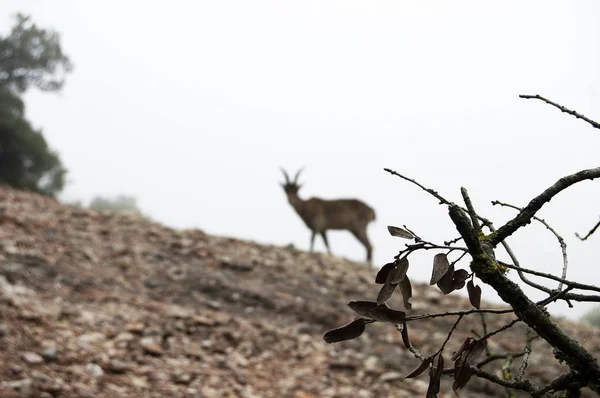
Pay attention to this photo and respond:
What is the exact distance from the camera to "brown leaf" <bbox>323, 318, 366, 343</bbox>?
81 centimetres

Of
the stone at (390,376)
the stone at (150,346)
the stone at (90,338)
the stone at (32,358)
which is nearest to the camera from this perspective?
the stone at (32,358)

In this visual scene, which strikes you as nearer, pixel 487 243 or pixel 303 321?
pixel 487 243

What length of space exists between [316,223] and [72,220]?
13.4 ft

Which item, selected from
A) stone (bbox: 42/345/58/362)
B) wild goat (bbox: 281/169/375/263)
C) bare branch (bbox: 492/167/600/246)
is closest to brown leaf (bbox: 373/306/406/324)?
bare branch (bbox: 492/167/600/246)

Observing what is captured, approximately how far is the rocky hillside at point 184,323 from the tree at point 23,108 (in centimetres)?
A: 773

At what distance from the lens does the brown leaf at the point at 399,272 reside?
2.65ft

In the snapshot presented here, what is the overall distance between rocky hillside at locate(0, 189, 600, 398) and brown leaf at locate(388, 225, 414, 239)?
253 cm

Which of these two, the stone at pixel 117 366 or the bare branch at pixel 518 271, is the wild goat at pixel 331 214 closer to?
the stone at pixel 117 366

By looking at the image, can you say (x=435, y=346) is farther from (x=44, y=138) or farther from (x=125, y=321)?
(x=44, y=138)

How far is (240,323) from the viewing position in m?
4.71

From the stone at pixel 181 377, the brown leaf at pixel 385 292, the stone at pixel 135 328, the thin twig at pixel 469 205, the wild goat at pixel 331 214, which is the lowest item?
the stone at pixel 181 377

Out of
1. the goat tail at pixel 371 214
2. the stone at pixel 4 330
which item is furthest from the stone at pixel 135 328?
the goat tail at pixel 371 214

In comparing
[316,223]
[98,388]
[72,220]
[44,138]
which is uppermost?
[44,138]

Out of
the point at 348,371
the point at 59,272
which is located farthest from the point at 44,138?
the point at 348,371
